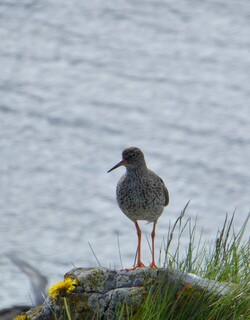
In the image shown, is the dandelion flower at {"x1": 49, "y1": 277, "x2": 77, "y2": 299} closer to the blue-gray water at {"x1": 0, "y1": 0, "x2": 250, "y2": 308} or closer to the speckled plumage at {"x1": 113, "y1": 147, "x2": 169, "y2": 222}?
the speckled plumage at {"x1": 113, "y1": 147, "x2": 169, "y2": 222}

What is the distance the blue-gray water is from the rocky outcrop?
22.8ft

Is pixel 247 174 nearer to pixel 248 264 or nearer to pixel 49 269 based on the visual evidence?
pixel 49 269

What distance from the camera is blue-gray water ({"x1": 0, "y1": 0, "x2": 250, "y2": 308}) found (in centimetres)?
1755

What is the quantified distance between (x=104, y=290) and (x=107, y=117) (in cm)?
1310

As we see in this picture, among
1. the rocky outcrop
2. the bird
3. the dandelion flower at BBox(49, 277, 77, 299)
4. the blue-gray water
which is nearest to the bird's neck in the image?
the bird

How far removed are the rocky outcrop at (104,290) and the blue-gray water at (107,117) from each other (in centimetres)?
696

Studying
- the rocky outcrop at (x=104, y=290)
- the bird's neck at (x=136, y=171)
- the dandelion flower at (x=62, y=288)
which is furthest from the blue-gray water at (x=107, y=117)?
the dandelion flower at (x=62, y=288)

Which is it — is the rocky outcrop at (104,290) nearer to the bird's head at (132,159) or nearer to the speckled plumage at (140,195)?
the speckled plumage at (140,195)

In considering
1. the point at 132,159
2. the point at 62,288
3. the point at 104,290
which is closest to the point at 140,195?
the point at 132,159

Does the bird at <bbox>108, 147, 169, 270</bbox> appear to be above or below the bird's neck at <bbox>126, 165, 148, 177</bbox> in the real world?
below

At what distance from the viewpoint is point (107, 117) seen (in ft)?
67.9

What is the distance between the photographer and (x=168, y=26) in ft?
79.2

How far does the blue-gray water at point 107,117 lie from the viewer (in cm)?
1755

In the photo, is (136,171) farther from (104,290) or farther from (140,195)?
(104,290)
